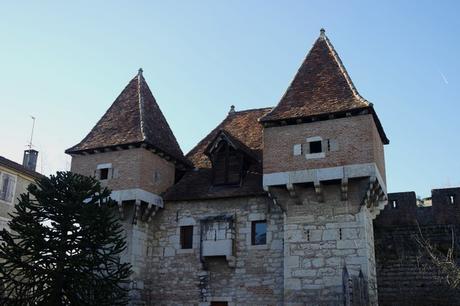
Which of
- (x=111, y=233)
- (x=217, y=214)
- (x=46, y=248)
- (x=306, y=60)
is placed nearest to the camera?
(x=46, y=248)

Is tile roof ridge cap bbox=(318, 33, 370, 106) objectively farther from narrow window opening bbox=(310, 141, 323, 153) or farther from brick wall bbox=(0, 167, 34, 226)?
brick wall bbox=(0, 167, 34, 226)

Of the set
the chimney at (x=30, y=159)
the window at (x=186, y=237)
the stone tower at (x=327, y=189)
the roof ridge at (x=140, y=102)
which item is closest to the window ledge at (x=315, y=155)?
the stone tower at (x=327, y=189)

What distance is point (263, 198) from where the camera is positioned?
734 inches

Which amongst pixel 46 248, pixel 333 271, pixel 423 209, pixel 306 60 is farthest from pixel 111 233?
pixel 423 209

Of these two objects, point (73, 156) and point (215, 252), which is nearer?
point (215, 252)

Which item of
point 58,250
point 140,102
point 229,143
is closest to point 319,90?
point 229,143

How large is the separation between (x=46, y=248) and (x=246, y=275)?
21.4 ft

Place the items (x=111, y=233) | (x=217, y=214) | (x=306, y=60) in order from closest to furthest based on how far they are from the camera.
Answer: (x=111, y=233)
(x=217, y=214)
(x=306, y=60)

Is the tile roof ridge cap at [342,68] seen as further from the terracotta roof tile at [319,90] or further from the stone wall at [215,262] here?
the stone wall at [215,262]

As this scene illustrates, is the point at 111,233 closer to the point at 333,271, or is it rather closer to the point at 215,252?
the point at 215,252

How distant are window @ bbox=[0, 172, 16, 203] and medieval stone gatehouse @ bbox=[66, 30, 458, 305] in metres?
6.69

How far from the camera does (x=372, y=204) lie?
1778 cm

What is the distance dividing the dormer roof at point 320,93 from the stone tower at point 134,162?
15.8 ft

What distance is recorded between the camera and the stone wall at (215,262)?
699 inches
